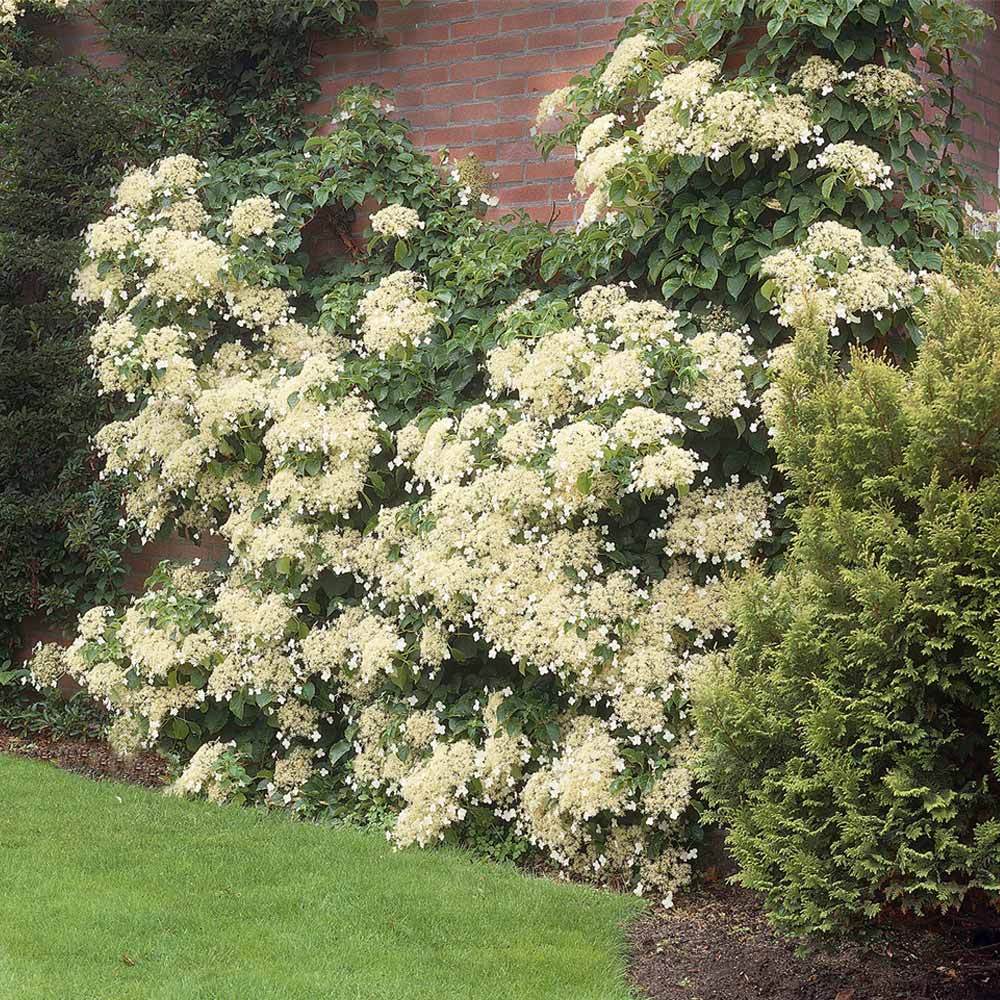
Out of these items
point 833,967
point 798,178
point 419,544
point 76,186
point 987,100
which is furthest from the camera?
point 76,186

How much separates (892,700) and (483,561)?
1784mm

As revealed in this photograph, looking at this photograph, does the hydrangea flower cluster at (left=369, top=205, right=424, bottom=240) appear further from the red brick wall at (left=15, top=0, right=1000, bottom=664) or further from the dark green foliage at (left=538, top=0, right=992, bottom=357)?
the dark green foliage at (left=538, top=0, right=992, bottom=357)

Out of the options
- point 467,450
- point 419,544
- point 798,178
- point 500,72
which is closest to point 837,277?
point 798,178

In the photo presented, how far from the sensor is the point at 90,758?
5.85 meters

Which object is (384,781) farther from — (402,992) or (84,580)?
(84,580)

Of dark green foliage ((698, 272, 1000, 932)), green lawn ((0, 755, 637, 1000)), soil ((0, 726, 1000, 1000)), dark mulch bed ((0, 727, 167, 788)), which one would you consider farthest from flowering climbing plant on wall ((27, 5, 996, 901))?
dark green foliage ((698, 272, 1000, 932))

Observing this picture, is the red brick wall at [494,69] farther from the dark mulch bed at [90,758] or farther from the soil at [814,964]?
the soil at [814,964]

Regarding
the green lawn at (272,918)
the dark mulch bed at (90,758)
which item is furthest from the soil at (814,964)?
the dark mulch bed at (90,758)

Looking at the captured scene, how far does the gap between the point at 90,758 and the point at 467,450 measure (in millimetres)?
2501

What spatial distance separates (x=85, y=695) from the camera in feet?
20.7

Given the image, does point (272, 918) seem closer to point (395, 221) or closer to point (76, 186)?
point (395, 221)

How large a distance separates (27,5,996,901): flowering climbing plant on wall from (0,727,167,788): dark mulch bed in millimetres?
144

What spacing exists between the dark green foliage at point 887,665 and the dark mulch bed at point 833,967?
Result: 292mm

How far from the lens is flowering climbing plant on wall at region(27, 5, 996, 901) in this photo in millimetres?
4301
